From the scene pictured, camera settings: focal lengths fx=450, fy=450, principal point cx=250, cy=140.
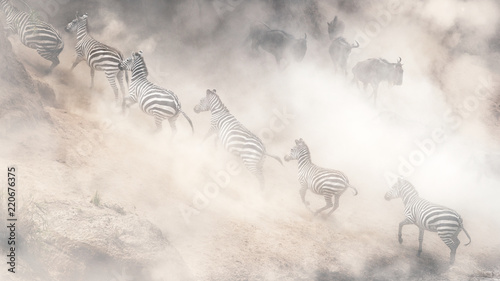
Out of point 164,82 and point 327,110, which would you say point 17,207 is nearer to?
point 164,82

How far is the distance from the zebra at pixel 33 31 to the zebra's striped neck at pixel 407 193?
9.43 meters

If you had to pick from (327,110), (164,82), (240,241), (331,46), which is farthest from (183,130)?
(331,46)

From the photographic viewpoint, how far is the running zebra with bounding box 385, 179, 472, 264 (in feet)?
31.0

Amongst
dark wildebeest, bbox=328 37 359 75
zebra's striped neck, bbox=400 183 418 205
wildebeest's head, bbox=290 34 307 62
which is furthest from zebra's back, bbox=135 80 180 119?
dark wildebeest, bbox=328 37 359 75

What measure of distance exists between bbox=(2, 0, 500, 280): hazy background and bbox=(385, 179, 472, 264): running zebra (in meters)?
0.64

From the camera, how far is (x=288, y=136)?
14.7m

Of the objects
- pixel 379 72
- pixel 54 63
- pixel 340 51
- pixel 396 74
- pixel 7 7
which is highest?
pixel 340 51

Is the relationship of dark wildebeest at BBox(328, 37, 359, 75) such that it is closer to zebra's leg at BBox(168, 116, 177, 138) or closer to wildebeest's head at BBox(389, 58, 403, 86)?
wildebeest's head at BBox(389, 58, 403, 86)

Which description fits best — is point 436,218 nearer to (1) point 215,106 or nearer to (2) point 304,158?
(2) point 304,158

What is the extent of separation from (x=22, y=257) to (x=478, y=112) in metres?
17.9

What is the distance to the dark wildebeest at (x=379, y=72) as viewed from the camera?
16062 mm

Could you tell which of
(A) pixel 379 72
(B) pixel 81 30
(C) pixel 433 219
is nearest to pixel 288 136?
(A) pixel 379 72

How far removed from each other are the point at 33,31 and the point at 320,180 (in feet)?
26.4

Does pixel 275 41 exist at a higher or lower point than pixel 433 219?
higher
